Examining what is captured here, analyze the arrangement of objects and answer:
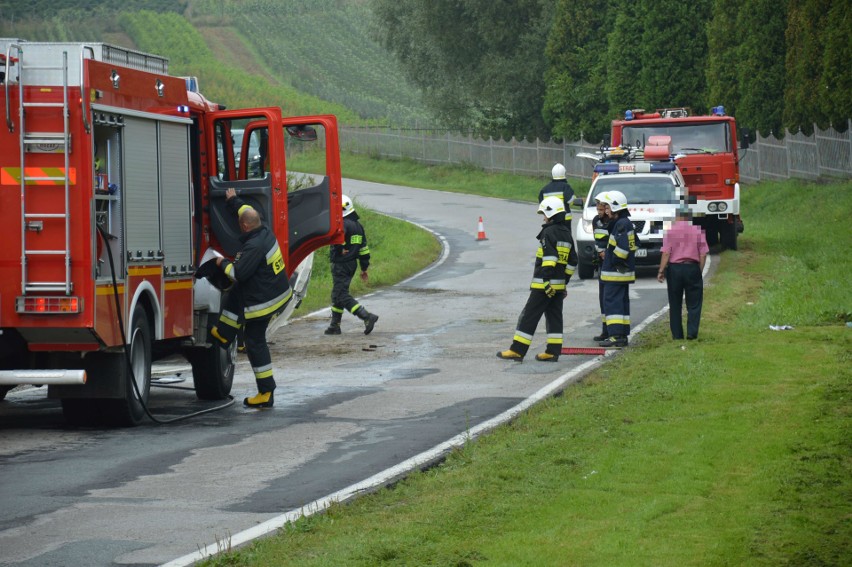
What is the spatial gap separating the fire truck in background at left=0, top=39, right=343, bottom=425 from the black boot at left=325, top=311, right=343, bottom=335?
5819 millimetres

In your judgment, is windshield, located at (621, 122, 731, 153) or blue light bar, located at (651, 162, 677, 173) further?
windshield, located at (621, 122, 731, 153)

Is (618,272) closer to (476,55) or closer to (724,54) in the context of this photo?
(724,54)

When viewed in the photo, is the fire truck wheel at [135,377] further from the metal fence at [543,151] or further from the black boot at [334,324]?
the metal fence at [543,151]

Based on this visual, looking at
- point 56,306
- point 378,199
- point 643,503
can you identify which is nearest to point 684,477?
point 643,503

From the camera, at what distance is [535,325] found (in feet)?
50.6

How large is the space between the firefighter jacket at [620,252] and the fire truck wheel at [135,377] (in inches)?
242

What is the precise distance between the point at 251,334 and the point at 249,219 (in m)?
1.04

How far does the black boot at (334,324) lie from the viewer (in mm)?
19172

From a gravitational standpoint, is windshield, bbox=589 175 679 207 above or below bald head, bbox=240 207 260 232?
above

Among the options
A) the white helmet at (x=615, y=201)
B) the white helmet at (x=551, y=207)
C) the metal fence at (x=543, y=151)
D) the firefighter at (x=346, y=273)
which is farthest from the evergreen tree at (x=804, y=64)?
the white helmet at (x=551, y=207)

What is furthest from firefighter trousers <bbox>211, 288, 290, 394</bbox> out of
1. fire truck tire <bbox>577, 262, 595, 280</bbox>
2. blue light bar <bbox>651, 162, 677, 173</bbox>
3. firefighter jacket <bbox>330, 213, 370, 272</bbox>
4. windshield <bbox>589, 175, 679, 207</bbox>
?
blue light bar <bbox>651, 162, 677, 173</bbox>

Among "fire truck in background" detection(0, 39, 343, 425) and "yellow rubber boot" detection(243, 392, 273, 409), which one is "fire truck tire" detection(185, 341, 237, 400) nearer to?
"fire truck in background" detection(0, 39, 343, 425)

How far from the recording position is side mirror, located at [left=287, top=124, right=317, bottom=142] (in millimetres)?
14617

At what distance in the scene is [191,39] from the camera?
93375 millimetres
